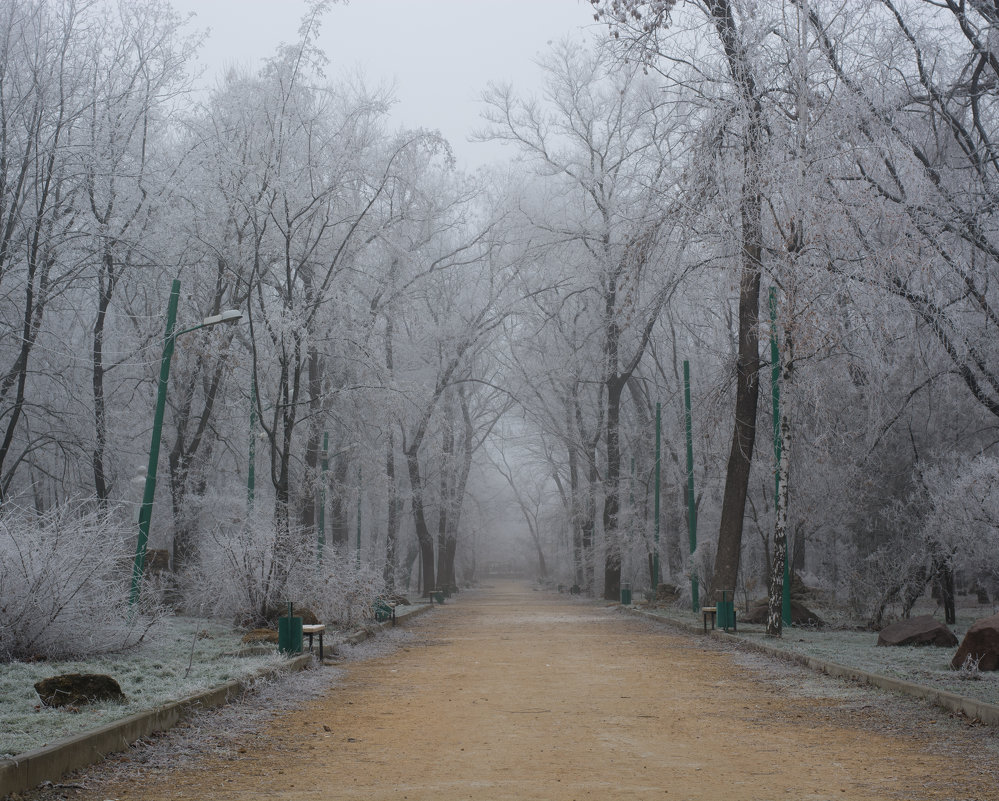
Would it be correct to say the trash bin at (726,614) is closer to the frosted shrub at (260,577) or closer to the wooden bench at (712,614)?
the wooden bench at (712,614)

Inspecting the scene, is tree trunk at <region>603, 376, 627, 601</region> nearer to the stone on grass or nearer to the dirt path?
the stone on grass

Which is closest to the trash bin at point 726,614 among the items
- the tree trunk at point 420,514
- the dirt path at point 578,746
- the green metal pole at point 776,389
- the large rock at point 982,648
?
the green metal pole at point 776,389

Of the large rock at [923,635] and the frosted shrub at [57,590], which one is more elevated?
the frosted shrub at [57,590]

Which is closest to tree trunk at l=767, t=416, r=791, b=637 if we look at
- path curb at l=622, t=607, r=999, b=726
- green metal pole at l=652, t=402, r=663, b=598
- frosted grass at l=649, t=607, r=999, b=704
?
frosted grass at l=649, t=607, r=999, b=704

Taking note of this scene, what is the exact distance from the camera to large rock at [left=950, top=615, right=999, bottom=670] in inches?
458

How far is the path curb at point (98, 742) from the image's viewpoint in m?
5.81

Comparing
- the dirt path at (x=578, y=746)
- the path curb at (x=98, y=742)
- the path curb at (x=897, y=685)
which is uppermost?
the path curb at (x=98, y=742)

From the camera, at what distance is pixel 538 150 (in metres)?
38.8

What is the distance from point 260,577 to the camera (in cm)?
1744

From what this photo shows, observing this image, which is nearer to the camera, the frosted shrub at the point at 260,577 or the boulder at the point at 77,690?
the boulder at the point at 77,690

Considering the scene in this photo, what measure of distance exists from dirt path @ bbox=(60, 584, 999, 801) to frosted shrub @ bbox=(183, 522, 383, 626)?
13.4ft

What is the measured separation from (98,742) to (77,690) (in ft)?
5.61

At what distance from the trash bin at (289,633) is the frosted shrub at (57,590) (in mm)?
1973

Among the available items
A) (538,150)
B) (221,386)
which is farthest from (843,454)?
(538,150)
